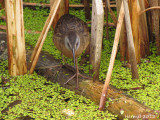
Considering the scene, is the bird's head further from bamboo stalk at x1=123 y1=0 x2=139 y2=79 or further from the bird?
bamboo stalk at x1=123 y1=0 x2=139 y2=79

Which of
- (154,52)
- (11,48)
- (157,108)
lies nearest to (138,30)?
(154,52)

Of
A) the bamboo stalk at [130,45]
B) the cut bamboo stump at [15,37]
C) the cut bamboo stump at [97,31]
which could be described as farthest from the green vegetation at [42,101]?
the bamboo stalk at [130,45]

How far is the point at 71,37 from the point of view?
14.1ft

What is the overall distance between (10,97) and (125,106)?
1601mm

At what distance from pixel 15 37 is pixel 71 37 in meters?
0.82

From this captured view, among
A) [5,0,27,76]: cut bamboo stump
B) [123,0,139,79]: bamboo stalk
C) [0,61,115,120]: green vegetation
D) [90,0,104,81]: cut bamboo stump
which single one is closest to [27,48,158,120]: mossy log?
[0,61,115,120]: green vegetation

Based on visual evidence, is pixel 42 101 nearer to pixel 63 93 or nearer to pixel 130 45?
pixel 63 93

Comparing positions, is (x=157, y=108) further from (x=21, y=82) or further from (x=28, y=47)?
(x=28, y=47)

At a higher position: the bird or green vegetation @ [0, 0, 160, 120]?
the bird

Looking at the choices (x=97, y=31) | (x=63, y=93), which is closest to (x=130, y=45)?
(x=97, y=31)

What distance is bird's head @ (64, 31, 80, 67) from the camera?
4.21 m

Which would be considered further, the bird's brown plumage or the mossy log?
the bird's brown plumage

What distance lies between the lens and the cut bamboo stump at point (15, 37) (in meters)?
4.14

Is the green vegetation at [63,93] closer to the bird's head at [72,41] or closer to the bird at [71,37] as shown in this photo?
the bird at [71,37]
